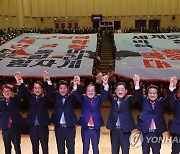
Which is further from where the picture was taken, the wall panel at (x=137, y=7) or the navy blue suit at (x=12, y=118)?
the wall panel at (x=137, y=7)

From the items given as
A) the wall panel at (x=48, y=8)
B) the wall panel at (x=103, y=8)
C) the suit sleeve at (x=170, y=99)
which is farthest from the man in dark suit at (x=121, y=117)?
the wall panel at (x=48, y=8)

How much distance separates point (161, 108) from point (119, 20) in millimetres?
25875

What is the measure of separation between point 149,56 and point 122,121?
644 centimetres

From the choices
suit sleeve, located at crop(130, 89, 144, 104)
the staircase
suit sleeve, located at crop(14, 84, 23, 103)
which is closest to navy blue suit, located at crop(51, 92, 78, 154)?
suit sleeve, located at crop(14, 84, 23, 103)

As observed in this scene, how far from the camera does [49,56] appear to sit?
36.6ft

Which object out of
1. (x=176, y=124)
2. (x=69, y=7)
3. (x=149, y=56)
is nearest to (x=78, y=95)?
(x=176, y=124)

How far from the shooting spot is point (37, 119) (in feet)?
16.0

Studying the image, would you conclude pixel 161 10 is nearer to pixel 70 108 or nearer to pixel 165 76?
pixel 165 76

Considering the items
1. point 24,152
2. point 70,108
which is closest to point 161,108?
point 70,108

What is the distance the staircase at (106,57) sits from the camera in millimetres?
13493

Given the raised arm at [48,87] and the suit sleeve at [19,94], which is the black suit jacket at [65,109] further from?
the suit sleeve at [19,94]

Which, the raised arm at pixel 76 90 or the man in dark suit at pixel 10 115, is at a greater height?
the raised arm at pixel 76 90

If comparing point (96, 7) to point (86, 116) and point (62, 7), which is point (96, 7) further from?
point (86, 116)

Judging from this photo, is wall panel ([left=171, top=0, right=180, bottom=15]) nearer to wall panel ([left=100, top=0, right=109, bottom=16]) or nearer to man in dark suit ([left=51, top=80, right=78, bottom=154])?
wall panel ([left=100, top=0, right=109, bottom=16])
